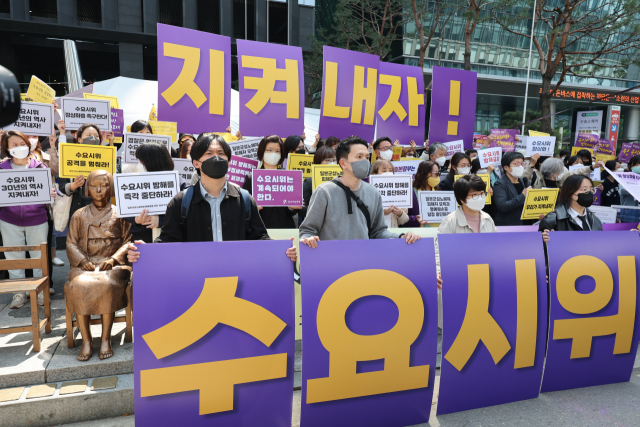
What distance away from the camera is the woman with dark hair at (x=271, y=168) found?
4.48 m

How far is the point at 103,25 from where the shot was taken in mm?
21094

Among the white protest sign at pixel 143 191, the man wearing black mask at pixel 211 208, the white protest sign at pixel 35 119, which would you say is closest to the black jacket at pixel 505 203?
the man wearing black mask at pixel 211 208

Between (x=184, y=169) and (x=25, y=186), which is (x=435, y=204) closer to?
(x=184, y=169)

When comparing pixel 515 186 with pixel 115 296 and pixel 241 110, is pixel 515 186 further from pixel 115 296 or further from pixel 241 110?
pixel 115 296

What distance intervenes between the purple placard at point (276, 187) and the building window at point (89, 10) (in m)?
22.4

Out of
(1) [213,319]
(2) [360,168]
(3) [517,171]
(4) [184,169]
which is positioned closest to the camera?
(1) [213,319]

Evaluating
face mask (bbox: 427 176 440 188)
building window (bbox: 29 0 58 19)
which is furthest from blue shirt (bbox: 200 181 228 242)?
building window (bbox: 29 0 58 19)

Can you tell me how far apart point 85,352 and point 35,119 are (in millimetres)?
3173

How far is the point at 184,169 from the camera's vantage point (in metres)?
4.86

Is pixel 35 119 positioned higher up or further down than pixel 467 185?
higher up

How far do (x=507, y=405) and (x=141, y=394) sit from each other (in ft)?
8.27

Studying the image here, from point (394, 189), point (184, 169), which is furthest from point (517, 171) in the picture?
point (184, 169)

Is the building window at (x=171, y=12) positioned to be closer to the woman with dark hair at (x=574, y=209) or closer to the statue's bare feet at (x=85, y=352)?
the statue's bare feet at (x=85, y=352)

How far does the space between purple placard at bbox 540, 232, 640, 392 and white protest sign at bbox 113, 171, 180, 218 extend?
3037mm
